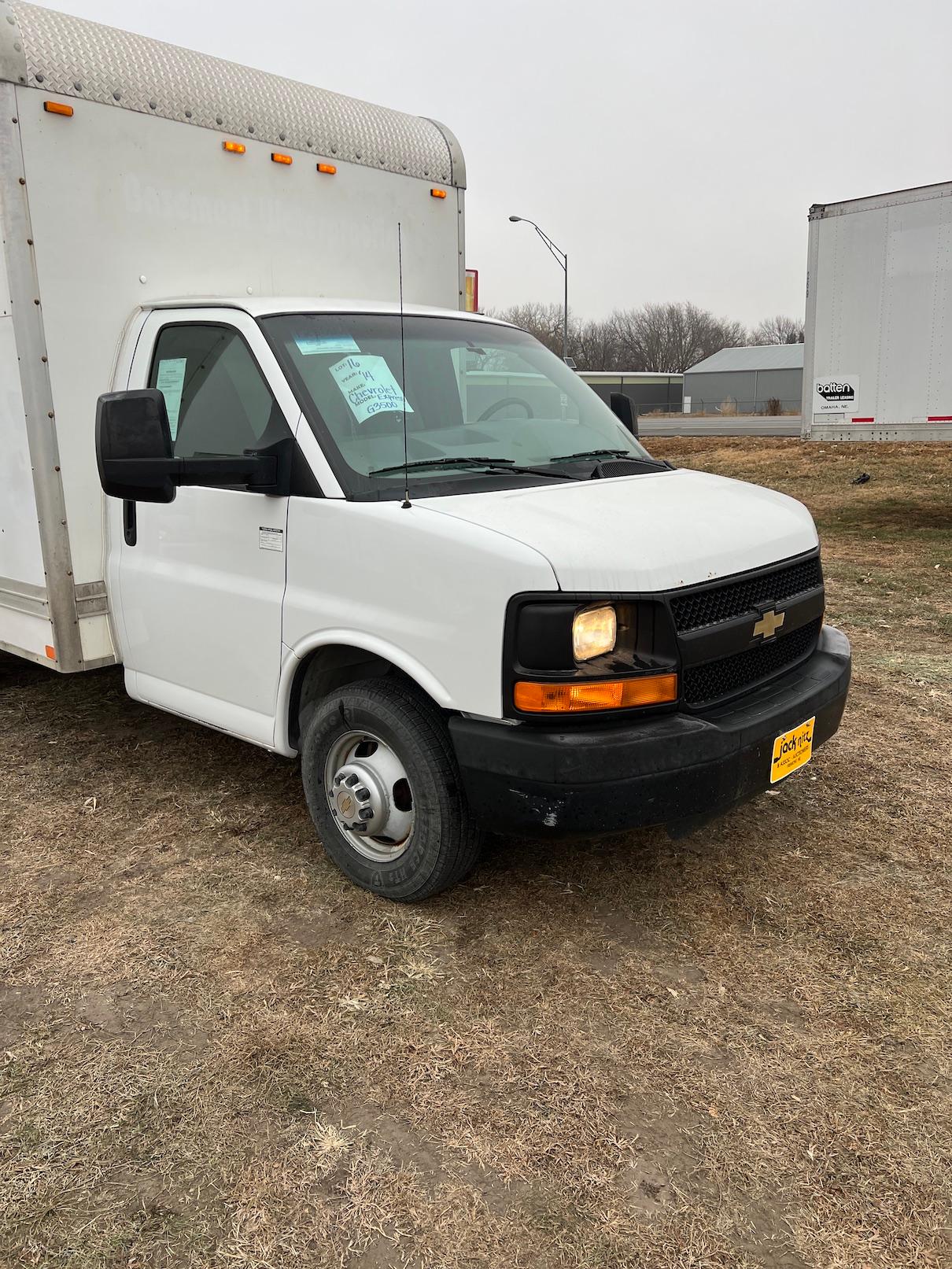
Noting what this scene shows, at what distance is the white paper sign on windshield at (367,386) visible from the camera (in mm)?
3613

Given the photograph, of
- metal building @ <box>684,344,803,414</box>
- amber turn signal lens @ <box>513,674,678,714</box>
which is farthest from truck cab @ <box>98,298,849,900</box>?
metal building @ <box>684,344,803,414</box>

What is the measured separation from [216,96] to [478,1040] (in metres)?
4.20

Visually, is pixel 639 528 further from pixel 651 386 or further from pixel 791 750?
pixel 651 386

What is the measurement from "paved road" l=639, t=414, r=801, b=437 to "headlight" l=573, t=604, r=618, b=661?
86.4 ft

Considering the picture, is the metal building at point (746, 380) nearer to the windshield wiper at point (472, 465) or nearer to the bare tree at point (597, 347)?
the bare tree at point (597, 347)

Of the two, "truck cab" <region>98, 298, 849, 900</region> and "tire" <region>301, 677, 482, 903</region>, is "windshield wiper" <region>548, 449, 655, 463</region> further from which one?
"tire" <region>301, 677, 482, 903</region>

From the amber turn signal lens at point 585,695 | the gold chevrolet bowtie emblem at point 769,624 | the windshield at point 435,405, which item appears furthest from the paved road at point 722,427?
the amber turn signal lens at point 585,695

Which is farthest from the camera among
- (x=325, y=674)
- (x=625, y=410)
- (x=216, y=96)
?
(x=625, y=410)

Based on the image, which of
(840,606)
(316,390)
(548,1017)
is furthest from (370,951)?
(840,606)

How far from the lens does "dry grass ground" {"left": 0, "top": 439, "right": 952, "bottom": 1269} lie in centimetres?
226

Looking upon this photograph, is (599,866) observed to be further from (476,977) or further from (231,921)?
(231,921)

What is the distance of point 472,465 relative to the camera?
3596 mm

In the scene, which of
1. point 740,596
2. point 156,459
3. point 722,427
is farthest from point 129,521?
point 722,427

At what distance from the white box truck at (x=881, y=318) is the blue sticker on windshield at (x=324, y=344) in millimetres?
9071
